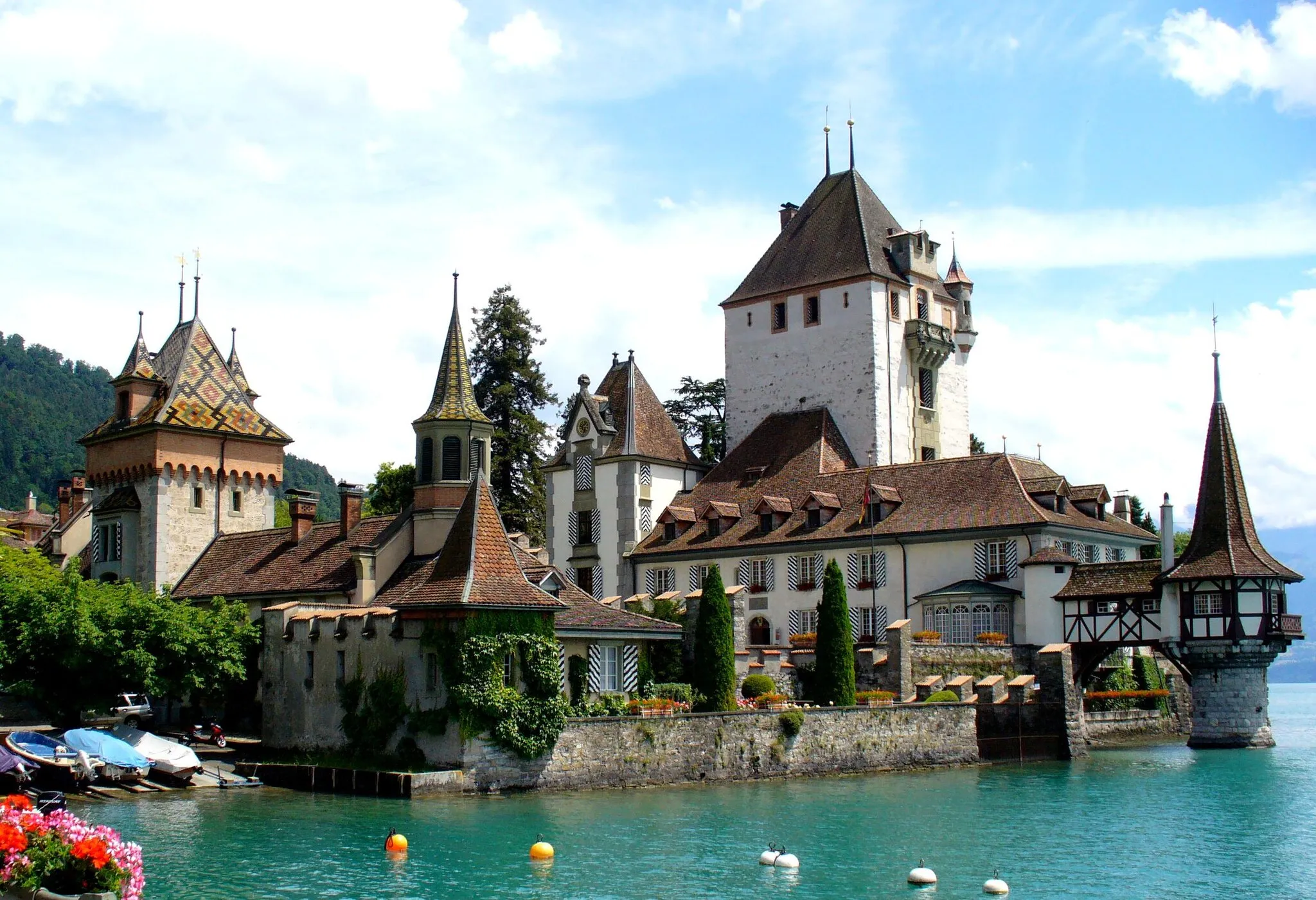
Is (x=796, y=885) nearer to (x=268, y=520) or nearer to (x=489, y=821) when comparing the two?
(x=489, y=821)

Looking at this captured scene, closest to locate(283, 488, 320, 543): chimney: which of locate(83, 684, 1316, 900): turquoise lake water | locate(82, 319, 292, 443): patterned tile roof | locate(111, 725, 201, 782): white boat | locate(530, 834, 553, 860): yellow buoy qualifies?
locate(82, 319, 292, 443): patterned tile roof

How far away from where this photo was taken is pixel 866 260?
69.4 meters

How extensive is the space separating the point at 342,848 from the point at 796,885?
9.13 meters

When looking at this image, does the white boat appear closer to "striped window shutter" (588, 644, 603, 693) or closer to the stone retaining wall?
the stone retaining wall

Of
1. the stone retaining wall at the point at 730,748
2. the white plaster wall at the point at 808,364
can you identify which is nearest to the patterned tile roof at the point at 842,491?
the white plaster wall at the point at 808,364

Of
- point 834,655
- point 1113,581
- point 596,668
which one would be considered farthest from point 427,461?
point 1113,581

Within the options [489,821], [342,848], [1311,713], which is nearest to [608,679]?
[489,821]

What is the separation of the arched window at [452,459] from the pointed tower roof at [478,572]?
5.99 m

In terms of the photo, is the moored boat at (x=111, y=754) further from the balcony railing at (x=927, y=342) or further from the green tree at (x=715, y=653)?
the balcony railing at (x=927, y=342)

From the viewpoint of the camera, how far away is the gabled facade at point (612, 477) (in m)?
67.6

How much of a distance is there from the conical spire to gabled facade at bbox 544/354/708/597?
18735 millimetres

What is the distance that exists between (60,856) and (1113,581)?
141 ft

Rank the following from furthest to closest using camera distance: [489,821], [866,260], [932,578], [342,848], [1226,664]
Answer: [866,260]
[932,578]
[1226,664]
[489,821]
[342,848]

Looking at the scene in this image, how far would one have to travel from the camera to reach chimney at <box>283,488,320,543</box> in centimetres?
5569
